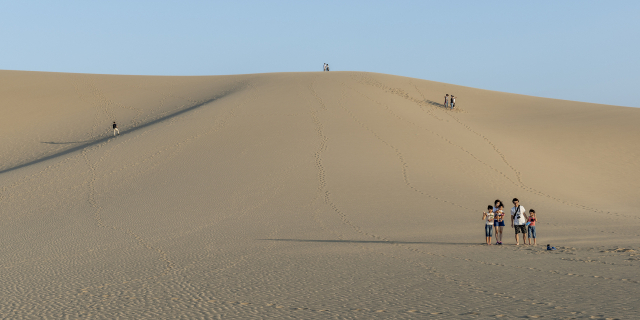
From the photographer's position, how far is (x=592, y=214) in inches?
634

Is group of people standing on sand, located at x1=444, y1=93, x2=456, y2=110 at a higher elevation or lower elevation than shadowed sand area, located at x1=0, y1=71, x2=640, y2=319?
higher

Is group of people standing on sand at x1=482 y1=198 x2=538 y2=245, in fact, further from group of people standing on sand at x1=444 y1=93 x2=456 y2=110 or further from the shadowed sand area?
group of people standing on sand at x1=444 y1=93 x2=456 y2=110

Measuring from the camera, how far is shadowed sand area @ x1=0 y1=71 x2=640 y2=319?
7.55 m

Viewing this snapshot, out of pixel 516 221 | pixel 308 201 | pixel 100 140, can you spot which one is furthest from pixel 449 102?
pixel 516 221

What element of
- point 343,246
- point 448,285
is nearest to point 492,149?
point 343,246

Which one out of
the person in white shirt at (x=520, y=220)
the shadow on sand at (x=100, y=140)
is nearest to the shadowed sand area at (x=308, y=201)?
the shadow on sand at (x=100, y=140)

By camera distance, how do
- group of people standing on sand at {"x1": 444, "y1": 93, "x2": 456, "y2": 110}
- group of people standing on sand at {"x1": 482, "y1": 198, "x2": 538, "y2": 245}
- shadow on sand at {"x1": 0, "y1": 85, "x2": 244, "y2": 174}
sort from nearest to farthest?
group of people standing on sand at {"x1": 482, "y1": 198, "x2": 538, "y2": 245}, shadow on sand at {"x1": 0, "y1": 85, "x2": 244, "y2": 174}, group of people standing on sand at {"x1": 444, "y1": 93, "x2": 456, "y2": 110}

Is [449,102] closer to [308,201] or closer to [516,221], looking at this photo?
[308,201]

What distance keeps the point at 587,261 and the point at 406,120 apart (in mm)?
19059

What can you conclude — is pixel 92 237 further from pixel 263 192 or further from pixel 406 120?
pixel 406 120

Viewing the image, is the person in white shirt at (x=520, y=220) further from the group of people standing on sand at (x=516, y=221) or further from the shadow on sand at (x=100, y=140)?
the shadow on sand at (x=100, y=140)

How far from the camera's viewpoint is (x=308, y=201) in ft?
55.6

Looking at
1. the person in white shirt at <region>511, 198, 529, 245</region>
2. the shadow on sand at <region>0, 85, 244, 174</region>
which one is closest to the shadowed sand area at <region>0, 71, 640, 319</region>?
the shadow on sand at <region>0, 85, 244, 174</region>

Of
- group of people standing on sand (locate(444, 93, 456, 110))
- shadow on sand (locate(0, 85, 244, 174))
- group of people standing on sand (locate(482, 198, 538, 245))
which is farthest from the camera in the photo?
group of people standing on sand (locate(444, 93, 456, 110))
